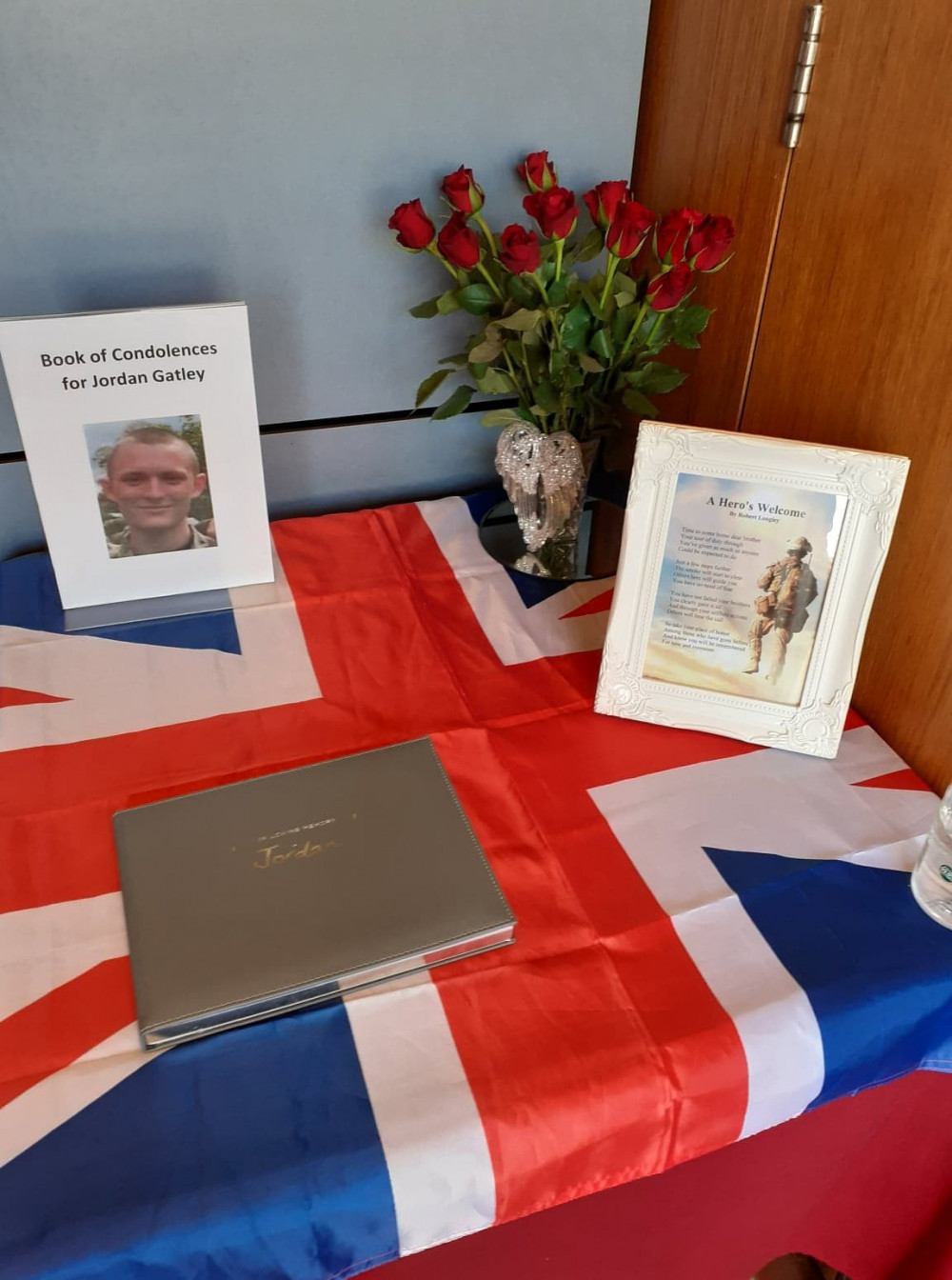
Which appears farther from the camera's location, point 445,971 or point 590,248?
point 590,248

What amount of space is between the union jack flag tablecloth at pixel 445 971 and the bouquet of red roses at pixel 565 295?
23 centimetres

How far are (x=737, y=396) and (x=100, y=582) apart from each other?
65 cm

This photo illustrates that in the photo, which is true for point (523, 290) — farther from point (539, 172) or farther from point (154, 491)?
point (154, 491)

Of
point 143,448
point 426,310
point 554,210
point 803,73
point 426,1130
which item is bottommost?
point 426,1130

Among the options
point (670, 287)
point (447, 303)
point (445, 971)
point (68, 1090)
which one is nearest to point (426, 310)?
point (447, 303)

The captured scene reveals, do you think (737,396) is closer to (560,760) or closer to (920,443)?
(920,443)

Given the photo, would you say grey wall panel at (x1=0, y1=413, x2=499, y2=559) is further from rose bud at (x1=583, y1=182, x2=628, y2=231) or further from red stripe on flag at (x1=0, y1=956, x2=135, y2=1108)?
red stripe on flag at (x1=0, y1=956, x2=135, y2=1108)

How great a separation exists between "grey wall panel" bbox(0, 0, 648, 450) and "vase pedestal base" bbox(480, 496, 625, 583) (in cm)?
22

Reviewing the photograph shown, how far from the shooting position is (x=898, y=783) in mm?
790

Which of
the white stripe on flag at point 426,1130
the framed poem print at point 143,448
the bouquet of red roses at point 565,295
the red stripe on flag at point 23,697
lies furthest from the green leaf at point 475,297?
the white stripe on flag at point 426,1130

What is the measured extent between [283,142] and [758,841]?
30.0 inches

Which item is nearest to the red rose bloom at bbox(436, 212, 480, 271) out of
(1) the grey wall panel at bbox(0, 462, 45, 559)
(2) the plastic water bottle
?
(1) the grey wall panel at bbox(0, 462, 45, 559)

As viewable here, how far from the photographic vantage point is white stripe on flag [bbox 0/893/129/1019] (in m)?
0.63

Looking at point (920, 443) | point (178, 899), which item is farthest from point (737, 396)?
point (178, 899)
